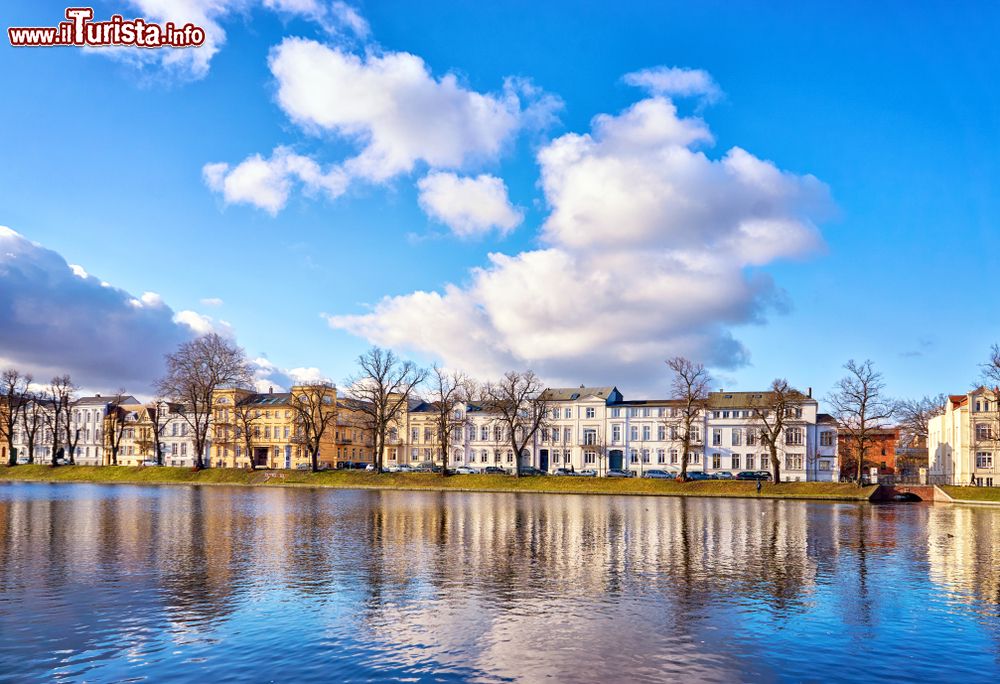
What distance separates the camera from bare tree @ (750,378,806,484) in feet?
348

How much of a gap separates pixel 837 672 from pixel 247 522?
39.9 meters

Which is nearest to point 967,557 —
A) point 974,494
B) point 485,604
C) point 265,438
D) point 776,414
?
point 485,604

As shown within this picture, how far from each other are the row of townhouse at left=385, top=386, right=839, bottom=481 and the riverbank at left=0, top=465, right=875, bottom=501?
10.6 meters

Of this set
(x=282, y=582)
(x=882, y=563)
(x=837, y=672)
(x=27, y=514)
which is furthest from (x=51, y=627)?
(x=27, y=514)

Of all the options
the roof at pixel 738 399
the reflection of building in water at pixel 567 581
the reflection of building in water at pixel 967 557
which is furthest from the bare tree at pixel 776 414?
the reflection of building in water at pixel 567 581

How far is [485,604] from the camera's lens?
24.4 meters

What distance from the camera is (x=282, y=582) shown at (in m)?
27.6

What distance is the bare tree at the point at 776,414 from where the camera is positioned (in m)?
106

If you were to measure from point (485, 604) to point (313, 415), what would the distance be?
325 ft

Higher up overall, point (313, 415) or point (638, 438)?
point (313, 415)

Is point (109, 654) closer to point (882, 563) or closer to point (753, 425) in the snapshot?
point (882, 563)

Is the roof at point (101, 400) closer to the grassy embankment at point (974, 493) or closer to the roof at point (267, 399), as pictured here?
the roof at point (267, 399)

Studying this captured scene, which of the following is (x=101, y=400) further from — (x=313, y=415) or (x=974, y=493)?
(x=974, y=493)

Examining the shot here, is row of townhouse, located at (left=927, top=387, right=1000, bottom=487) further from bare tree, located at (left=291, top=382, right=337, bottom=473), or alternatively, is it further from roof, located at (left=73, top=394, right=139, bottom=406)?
roof, located at (left=73, top=394, right=139, bottom=406)
